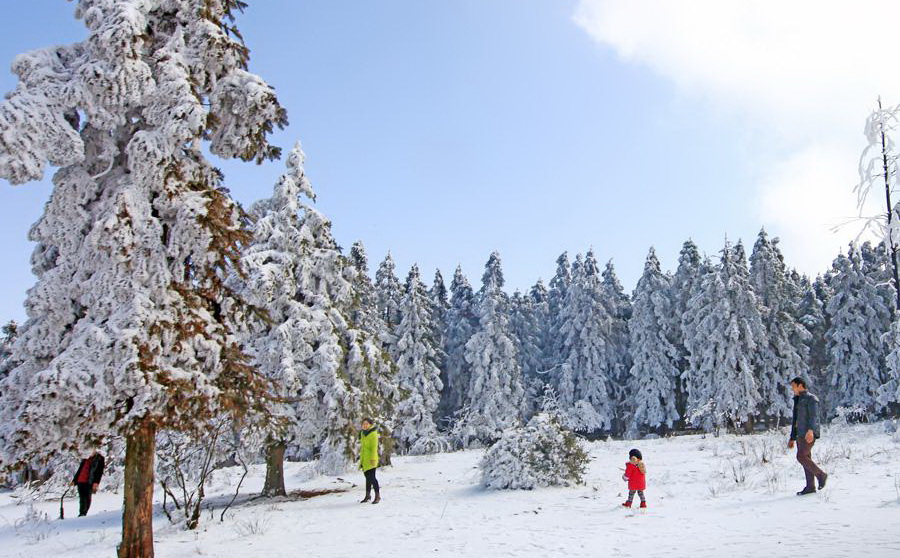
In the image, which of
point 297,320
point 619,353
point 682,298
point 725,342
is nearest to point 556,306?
point 619,353

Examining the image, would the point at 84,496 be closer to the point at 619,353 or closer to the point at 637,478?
the point at 637,478

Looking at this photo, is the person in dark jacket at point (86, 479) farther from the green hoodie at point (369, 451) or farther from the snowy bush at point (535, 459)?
the snowy bush at point (535, 459)

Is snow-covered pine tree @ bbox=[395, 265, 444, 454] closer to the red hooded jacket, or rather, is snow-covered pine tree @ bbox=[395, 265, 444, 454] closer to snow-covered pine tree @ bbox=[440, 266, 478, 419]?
snow-covered pine tree @ bbox=[440, 266, 478, 419]

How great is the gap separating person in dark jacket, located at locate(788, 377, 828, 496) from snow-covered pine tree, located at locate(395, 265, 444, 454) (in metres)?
28.5

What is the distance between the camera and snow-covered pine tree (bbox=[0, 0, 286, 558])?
27.8ft

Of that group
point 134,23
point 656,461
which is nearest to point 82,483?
point 134,23

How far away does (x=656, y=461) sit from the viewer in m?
18.9

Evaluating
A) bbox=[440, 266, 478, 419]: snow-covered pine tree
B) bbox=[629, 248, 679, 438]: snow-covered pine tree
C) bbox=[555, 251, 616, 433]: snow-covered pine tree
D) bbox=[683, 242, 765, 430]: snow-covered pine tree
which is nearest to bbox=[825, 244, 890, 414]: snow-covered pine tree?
bbox=[683, 242, 765, 430]: snow-covered pine tree

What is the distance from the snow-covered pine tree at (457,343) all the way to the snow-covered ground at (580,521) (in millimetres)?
31356

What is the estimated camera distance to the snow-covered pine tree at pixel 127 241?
848 cm

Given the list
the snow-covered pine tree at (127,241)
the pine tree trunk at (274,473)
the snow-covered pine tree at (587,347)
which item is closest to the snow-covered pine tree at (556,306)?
the snow-covered pine tree at (587,347)

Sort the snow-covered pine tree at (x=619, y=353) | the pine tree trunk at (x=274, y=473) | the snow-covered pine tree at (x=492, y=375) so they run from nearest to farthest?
the pine tree trunk at (x=274, y=473), the snow-covered pine tree at (x=492, y=375), the snow-covered pine tree at (x=619, y=353)

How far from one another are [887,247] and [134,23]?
10.1m

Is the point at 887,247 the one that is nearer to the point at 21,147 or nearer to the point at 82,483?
the point at 21,147
